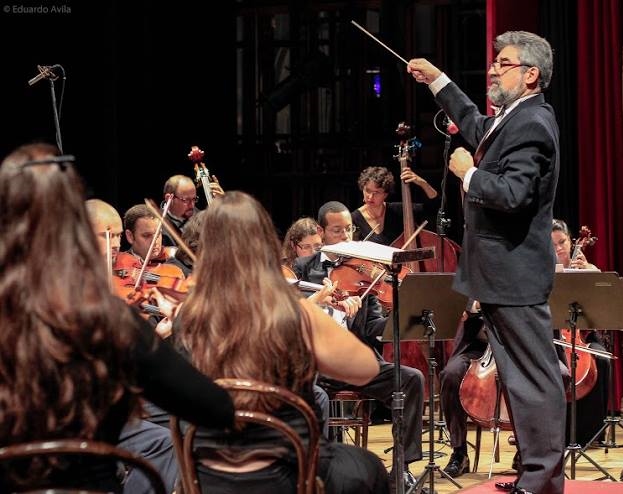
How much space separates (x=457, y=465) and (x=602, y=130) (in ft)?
8.14

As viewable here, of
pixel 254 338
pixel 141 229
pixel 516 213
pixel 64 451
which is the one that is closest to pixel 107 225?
pixel 141 229

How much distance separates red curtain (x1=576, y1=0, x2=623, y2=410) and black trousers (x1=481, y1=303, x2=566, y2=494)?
306 centimetres

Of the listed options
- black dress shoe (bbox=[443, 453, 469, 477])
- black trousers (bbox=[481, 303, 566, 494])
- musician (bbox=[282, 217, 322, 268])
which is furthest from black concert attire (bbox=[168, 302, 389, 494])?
musician (bbox=[282, 217, 322, 268])

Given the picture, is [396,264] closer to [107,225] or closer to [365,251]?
[365,251]

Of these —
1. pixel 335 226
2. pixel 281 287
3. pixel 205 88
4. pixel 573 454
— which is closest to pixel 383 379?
pixel 573 454

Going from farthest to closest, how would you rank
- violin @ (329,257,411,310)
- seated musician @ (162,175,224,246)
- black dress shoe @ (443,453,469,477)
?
seated musician @ (162,175,224,246) → black dress shoe @ (443,453,469,477) → violin @ (329,257,411,310)

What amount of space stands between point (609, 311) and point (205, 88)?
163 inches

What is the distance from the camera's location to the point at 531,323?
3385 millimetres

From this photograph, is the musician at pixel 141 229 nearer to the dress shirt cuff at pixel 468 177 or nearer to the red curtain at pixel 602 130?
the dress shirt cuff at pixel 468 177

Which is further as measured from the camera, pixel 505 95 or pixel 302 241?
pixel 302 241

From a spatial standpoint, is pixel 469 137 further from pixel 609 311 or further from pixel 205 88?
pixel 205 88

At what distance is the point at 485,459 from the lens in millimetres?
5301

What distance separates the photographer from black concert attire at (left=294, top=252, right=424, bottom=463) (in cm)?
457

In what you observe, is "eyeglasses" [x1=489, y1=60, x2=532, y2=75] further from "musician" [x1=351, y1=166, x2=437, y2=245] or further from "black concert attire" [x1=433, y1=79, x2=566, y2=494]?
"musician" [x1=351, y1=166, x2=437, y2=245]
